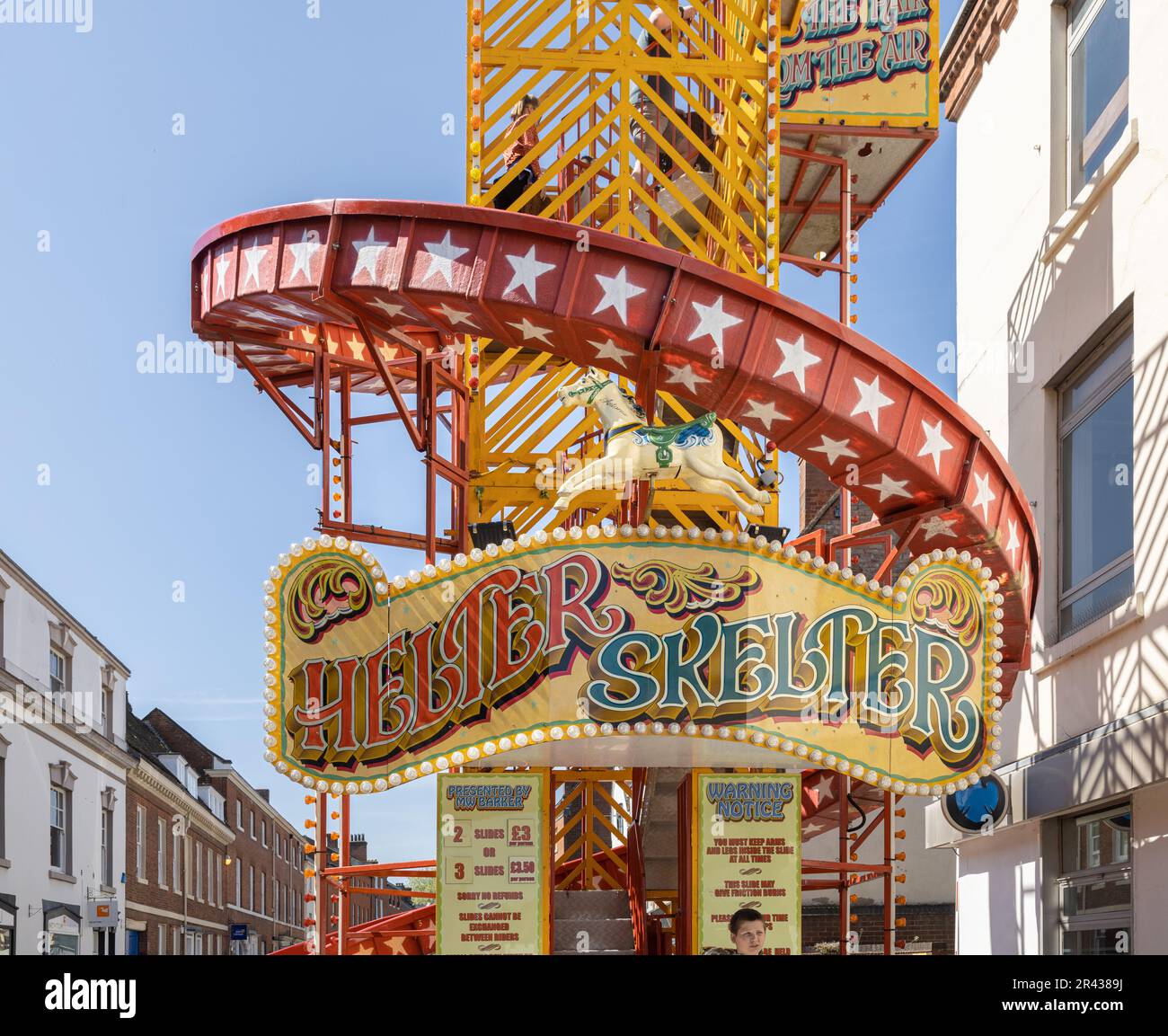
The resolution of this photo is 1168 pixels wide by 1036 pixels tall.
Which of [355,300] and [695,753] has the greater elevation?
[355,300]

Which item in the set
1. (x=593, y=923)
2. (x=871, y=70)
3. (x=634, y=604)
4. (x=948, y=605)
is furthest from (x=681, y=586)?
(x=871, y=70)


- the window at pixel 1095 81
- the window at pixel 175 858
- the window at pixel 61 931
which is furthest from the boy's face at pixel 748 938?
the window at pixel 175 858

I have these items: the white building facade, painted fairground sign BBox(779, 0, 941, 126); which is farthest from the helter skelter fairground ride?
the white building facade

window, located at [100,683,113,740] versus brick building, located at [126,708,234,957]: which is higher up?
window, located at [100,683,113,740]

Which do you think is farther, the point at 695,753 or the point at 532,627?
the point at 695,753

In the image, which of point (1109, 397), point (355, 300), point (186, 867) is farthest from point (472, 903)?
point (186, 867)

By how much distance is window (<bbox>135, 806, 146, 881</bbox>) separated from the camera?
149ft

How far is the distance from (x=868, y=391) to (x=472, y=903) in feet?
16.0

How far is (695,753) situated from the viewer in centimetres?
1123

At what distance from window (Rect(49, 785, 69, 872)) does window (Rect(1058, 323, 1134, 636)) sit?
29442 millimetres

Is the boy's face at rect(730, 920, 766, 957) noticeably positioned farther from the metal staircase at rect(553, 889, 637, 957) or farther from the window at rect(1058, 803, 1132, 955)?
the window at rect(1058, 803, 1132, 955)

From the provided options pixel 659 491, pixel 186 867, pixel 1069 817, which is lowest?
pixel 186 867
